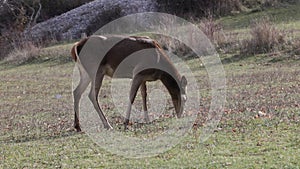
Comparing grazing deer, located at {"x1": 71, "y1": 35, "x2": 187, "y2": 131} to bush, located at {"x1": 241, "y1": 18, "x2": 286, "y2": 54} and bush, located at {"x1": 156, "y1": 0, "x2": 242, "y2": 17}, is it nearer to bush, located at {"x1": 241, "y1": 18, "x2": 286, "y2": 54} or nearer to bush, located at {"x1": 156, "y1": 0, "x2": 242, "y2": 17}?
bush, located at {"x1": 241, "y1": 18, "x2": 286, "y2": 54}

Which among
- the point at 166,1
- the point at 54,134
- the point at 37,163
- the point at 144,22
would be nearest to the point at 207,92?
the point at 54,134

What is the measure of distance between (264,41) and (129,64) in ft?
37.4

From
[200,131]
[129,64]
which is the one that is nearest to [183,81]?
[129,64]

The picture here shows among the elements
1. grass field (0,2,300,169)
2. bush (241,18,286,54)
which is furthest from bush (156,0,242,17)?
grass field (0,2,300,169)

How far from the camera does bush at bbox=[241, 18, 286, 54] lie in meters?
22.6

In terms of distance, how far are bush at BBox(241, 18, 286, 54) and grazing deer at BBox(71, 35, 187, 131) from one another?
35.3 ft

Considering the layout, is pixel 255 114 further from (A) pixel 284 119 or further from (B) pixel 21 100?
(B) pixel 21 100

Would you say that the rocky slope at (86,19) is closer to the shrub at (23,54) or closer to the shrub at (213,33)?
the shrub at (23,54)

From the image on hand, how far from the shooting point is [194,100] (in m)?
14.8

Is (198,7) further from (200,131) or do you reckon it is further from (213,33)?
(200,131)

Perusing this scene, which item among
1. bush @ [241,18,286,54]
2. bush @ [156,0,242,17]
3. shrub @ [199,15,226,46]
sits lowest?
bush @ [156,0,242,17]

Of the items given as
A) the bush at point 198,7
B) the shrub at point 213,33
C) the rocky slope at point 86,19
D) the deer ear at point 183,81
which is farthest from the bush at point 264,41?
the rocky slope at point 86,19

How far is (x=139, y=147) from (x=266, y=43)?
1354 centimetres

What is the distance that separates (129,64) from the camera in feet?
40.2
